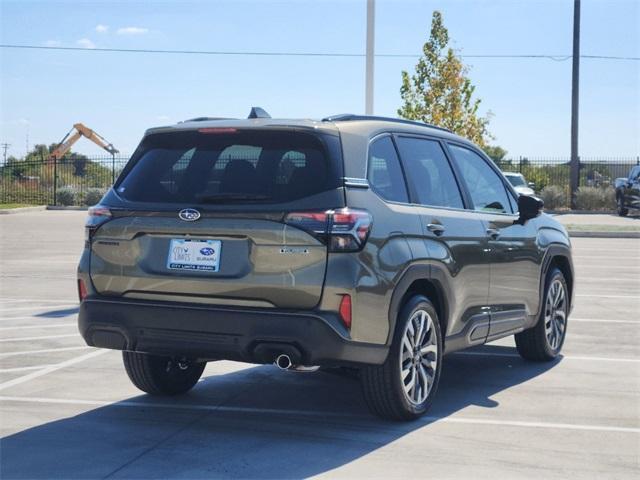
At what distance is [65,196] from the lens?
44.0 m

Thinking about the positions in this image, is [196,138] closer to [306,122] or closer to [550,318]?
[306,122]

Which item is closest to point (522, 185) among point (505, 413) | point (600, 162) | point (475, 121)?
point (475, 121)

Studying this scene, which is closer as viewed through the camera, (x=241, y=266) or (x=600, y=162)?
(x=241, y=266)

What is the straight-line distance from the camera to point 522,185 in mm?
32594

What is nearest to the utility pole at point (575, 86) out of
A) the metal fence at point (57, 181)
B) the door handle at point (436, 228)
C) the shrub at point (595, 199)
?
the shrub at point (595, 199)

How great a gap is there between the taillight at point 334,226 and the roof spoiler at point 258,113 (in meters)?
1.05

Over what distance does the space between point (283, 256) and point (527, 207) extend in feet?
10.0

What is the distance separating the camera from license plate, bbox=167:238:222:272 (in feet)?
19.5

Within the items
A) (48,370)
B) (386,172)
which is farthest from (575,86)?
(386,172)

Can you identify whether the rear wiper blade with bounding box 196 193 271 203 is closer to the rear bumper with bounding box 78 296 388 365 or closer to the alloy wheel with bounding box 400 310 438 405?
the rear bumper with bounding box 78 296 388 365

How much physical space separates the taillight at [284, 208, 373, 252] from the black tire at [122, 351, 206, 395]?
1.75 meters

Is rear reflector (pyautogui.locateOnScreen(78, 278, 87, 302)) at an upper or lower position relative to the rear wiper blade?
lower

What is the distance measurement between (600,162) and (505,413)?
38.4m

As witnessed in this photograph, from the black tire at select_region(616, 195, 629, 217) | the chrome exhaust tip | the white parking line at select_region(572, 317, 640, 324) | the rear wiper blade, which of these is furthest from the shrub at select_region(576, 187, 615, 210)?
the chrome exhaust tip
